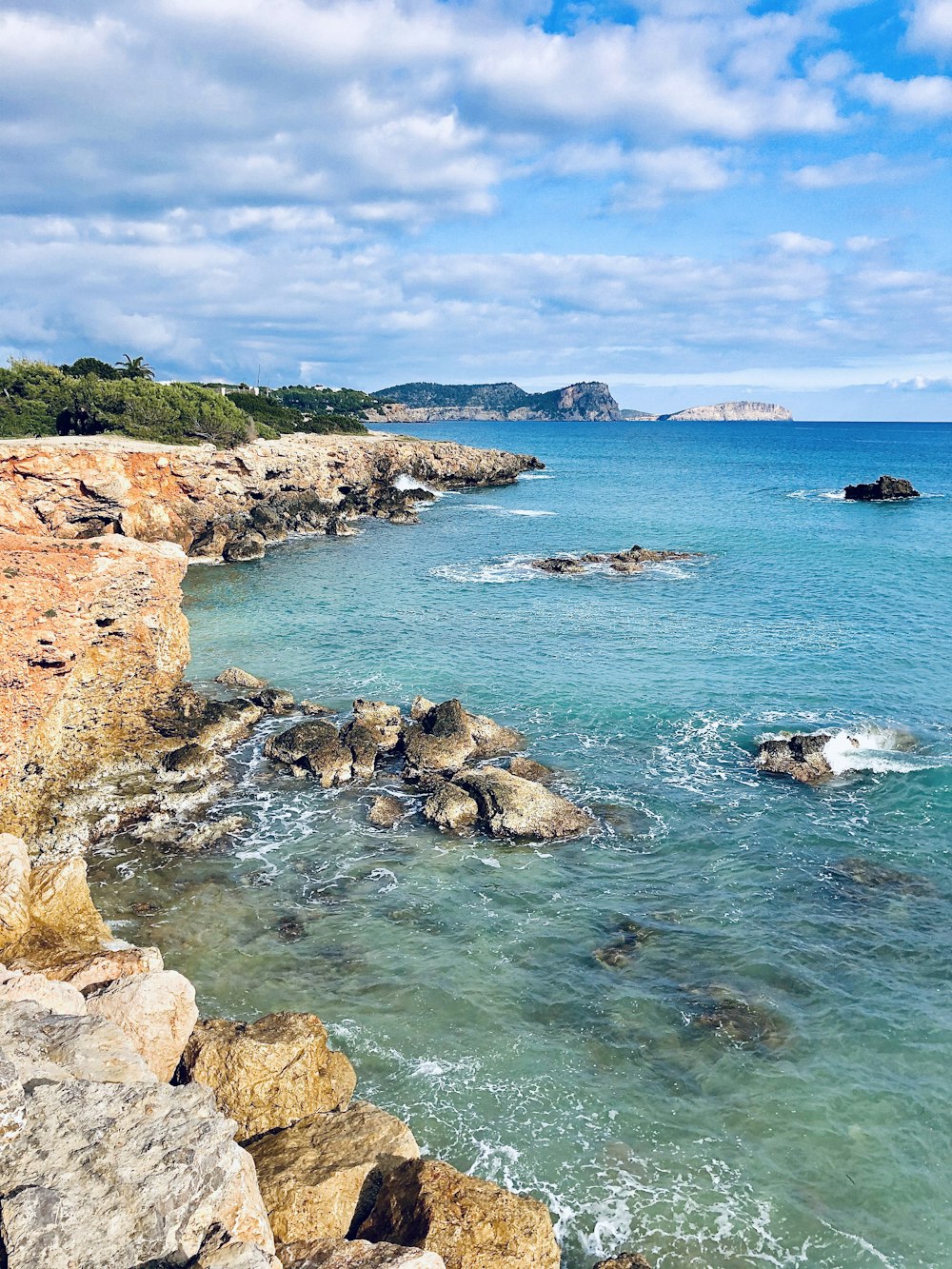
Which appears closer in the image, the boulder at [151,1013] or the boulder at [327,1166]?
the boulder at [327,1166]

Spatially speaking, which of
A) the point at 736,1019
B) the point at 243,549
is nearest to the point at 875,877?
the point at 736,1019

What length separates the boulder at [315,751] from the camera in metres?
25.7

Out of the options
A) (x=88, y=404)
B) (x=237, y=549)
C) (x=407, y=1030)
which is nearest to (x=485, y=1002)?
(x=407, y=1030)

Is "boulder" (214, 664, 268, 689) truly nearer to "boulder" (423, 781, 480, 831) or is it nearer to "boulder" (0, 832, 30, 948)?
"boulder" (423, 781, 480, 831)

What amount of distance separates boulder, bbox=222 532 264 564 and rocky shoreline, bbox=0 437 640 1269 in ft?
52.4

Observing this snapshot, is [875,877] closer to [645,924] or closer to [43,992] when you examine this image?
[645,924]

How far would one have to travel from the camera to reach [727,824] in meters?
22.9

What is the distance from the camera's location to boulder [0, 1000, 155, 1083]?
9547 millimetres

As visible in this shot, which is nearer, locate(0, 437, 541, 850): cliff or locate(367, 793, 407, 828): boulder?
locate(0, 437, 541, 850): cliff

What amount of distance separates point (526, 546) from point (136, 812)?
1812 inches

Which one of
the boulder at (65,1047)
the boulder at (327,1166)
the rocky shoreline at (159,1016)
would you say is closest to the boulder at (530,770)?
the rocky shoreline at (159,1016)

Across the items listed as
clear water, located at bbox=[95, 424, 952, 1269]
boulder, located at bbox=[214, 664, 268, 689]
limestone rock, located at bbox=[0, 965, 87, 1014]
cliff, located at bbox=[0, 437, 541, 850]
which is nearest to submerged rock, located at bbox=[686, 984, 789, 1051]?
clear water, located at bbox=[95, 424, 952, 1269]

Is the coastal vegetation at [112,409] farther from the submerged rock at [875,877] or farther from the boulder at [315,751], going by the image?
the submerged rock at [875,877]

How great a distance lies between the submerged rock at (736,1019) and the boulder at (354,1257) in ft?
28.2
